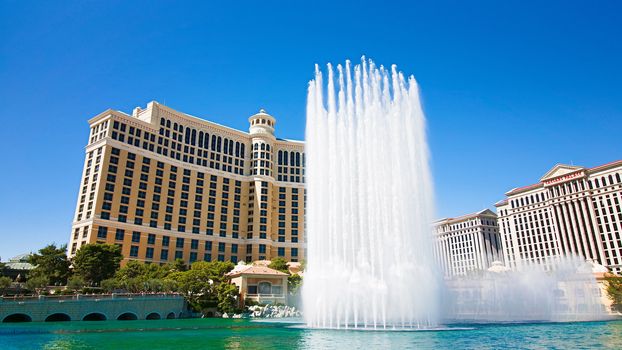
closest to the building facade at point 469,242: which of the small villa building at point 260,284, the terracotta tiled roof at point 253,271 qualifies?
the small villa building at point 260,284

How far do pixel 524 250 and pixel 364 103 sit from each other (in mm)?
100917

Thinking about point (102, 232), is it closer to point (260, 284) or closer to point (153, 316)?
point (153, 316)

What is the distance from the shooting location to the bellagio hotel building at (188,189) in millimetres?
82375

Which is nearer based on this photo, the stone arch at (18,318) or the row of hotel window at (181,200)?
the stone arch at (18,318)

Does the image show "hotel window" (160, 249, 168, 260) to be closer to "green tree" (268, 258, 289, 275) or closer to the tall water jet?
"green tree" (268, 258, 289, 275)

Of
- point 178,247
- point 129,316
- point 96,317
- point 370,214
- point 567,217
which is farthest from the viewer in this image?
point 567,217

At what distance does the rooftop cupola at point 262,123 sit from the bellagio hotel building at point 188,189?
0.29m

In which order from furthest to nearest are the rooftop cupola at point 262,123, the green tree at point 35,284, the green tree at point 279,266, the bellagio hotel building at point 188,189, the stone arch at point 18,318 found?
the rooftop cupola at point 262,123
the bellagio hotel building at point 188,189
the green tree at point 279,266
the green tree at point 35,284
the stone arch at point 18,318

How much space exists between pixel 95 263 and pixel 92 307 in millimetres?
15066

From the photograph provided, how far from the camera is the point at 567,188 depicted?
10138cm

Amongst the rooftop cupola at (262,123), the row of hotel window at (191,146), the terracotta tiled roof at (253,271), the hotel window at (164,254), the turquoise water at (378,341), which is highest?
the rooftop cupola at (262,123)

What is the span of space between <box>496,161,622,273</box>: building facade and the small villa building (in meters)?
73.0

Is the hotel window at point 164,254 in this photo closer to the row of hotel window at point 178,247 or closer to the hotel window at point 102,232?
the row of hotel window at point 178,247

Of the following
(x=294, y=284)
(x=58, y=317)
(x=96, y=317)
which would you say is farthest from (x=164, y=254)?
(x=58, y=317)
